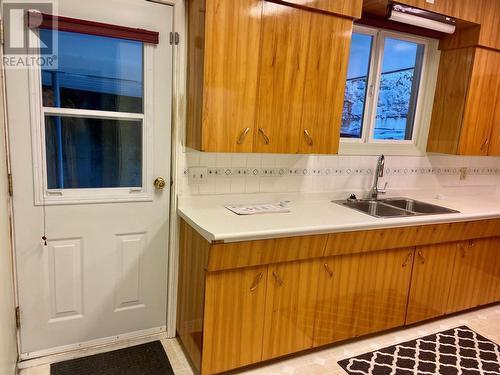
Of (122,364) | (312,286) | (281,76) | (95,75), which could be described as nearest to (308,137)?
(281,76)

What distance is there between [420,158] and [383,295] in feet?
4.44

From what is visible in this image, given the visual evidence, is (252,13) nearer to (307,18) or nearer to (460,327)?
(307,18)

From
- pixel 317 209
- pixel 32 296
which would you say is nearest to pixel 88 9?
pixel 32 296

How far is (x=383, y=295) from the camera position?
93.4 inches

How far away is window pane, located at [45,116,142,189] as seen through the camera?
193 centimetres

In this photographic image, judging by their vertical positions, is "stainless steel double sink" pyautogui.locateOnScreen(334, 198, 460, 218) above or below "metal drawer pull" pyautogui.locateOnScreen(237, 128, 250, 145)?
below

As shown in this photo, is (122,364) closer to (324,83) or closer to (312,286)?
(312,286)

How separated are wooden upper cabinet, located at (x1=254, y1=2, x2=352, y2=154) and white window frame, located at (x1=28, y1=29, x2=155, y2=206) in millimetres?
647

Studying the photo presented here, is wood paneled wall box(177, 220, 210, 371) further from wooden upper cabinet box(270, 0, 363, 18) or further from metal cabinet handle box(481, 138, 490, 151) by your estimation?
metal cabinet handle box(481, 138, 490, 151)

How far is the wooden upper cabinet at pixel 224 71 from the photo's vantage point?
6.04 feet

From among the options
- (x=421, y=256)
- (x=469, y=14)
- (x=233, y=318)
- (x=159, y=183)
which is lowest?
(x=233, y=318)

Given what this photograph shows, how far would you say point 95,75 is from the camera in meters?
1.95

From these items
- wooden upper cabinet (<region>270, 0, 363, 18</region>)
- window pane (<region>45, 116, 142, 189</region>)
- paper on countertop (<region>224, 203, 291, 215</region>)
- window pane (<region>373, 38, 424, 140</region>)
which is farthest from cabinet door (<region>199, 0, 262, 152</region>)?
window pane (<region>373, 38, 424, 140</region>)

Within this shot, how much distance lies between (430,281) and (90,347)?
2301 millimetres
